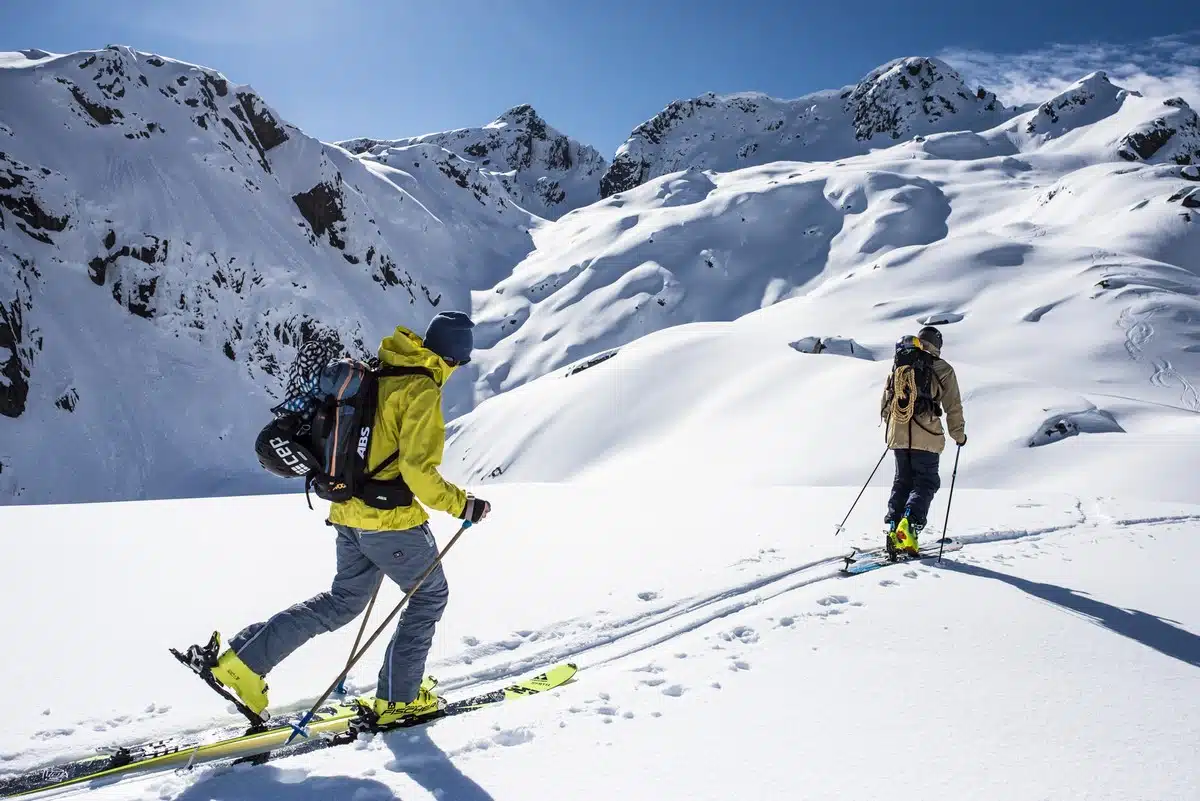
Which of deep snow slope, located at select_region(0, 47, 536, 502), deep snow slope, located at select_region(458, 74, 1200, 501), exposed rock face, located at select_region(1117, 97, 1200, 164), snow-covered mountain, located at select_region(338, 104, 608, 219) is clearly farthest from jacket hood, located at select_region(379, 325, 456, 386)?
snow-covered mountain, located at select_region(338, 104, 608, 219)

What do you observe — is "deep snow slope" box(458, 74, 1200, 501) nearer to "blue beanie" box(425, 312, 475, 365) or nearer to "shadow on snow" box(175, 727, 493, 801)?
"blue beanie" box(425, 312, 475, 365)

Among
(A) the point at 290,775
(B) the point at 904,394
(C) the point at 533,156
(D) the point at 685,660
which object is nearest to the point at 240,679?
(A) the point at 290,775

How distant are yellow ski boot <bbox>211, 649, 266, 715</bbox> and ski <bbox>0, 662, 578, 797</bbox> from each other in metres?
0.15

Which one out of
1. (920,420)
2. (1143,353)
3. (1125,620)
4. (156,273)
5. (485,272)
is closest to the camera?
(1125,620)

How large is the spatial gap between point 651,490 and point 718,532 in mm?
2485

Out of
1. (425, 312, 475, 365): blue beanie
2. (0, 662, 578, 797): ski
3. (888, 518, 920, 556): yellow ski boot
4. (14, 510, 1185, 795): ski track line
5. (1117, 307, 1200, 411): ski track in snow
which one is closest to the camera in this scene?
(0, 662, 578, 797): ski

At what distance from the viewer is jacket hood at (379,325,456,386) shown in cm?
309

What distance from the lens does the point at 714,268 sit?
214 feet

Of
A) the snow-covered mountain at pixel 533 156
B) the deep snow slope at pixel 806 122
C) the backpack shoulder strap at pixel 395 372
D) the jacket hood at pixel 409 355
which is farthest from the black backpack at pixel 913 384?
the snow-covered mountain at pixel 533 156

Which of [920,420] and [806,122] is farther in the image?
[806,122]

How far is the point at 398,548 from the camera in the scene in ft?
10.3

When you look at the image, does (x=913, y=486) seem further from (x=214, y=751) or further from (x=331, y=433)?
(x=214, y=751)

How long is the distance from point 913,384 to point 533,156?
164 metres

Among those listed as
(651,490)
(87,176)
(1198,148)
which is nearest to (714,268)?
(87,176)
